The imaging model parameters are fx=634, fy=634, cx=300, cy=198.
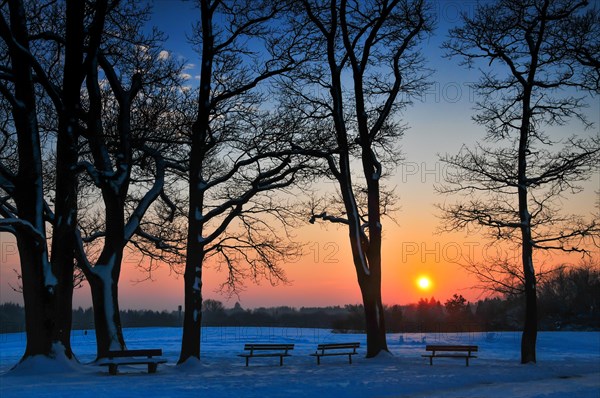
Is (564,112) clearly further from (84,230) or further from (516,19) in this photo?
(84,230)

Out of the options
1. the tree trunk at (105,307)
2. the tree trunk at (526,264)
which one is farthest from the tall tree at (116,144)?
the tree trunk at (526,264)

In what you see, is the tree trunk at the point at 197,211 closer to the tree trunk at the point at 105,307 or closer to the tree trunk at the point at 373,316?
the tree trunk at the point at 105,307

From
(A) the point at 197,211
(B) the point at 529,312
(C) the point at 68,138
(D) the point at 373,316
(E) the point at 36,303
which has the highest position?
(C) the point at 68,138

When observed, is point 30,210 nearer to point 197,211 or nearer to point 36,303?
point 36,303

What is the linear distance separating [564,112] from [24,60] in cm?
1891

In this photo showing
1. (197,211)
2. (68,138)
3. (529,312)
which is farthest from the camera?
(529,312)

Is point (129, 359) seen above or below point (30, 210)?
below

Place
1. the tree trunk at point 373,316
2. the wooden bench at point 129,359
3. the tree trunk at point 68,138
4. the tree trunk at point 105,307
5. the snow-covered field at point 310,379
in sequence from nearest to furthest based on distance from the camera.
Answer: the snow-covered field at point 310,379
the wooden bench at point 129,359
the tree trunk at point 68,138
the tree trunk at point 105,307
the tree trunk at point 373,316

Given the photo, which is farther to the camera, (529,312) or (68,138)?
(529,312)

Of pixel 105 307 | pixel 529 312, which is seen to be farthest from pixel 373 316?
pixel 105 307

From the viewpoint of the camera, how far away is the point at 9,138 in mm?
20953

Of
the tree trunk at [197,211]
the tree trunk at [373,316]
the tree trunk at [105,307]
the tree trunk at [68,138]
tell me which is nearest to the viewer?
the tree trunk at [68,138]

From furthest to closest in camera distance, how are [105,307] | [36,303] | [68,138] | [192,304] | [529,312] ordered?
[529,312]
[192,304]
[105,307]
[68,138]
[36,303]

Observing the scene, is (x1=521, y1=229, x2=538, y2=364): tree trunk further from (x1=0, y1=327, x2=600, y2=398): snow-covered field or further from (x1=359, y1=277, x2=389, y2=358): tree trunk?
(x1=359, y1=277, x2=389, y2=358): tree trunk
